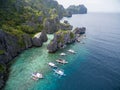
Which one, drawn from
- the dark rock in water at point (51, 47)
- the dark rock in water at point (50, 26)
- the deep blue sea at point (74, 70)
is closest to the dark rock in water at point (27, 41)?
the deep blue sea at point (74, 70)

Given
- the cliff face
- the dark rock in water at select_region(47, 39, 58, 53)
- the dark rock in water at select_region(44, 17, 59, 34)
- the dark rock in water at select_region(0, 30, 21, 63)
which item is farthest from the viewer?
the dark rock in water at select_region(44, 17, 59, 34)

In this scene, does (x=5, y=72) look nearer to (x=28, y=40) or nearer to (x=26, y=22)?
(x=28, y=40)

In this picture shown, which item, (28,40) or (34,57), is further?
(28,40)

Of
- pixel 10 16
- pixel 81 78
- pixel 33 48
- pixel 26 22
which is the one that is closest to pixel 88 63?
pixel 81 78

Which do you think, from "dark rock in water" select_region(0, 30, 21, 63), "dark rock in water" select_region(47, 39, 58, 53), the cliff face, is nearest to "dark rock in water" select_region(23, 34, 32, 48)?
the cliff face

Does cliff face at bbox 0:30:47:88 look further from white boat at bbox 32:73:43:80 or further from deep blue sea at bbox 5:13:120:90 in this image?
white boat at bbox 32:73:43:80

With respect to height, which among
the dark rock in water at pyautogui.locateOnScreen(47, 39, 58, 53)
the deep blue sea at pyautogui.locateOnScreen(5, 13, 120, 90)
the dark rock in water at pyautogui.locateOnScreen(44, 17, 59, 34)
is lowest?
the deep blue sea at pyautogui.locateOnScreen(5, 13, 120, 90)

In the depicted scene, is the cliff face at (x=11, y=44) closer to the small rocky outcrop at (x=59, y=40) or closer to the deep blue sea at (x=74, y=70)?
the deep blue sea at (x=74, y=70)

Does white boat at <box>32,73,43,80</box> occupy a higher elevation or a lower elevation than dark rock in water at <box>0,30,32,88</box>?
lower
